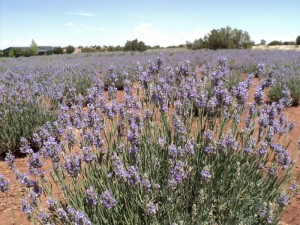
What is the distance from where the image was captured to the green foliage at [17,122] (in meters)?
5.02

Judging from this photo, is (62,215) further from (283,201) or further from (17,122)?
(17,122)

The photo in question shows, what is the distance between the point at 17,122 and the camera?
16.7 ft

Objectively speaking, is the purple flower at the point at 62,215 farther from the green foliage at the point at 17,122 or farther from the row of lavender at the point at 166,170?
the green foliage at the point at 17,122

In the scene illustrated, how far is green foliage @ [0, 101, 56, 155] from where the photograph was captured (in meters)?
5.02

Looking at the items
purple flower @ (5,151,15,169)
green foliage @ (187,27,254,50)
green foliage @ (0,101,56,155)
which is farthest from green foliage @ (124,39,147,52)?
purple flower @ (5,151,15,169)

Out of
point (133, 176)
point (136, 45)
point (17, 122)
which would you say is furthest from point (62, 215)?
point (136, 45)

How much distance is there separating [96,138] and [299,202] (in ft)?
8.01

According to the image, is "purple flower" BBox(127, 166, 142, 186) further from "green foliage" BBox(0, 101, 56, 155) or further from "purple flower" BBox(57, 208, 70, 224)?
"green foliage" BBox(0, 101, 56, 155)

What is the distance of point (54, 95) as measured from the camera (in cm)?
595

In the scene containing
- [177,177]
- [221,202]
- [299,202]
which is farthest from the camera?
[299,202]

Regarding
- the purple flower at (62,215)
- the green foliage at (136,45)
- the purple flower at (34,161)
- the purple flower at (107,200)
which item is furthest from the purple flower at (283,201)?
the green foliage at (136,45)

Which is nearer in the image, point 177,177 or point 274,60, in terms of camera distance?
point 177,177

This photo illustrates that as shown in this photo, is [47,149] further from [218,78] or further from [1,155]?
[1,155]

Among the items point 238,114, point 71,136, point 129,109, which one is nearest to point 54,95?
point 129,109
